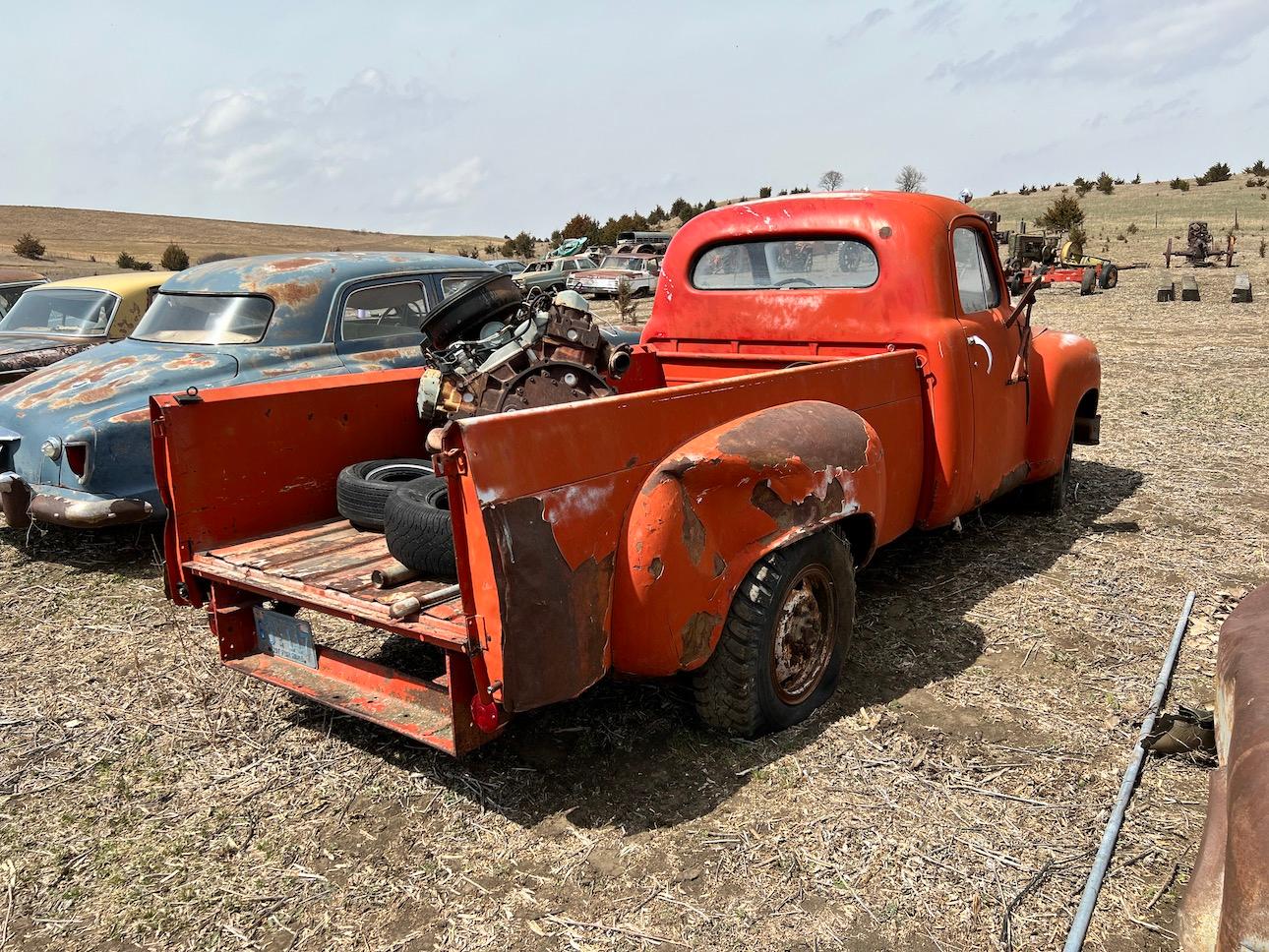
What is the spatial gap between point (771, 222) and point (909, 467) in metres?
1.51

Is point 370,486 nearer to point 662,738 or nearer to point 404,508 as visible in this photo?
point 404,508

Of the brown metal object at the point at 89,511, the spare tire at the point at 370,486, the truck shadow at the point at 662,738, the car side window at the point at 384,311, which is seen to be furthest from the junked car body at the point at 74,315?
the truck shadow at the point at 662,738

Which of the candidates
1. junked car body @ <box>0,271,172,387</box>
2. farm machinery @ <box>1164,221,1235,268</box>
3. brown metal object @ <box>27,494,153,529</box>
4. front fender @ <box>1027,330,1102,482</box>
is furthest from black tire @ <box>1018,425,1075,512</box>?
farm machinery @ <box>1164,221,1235,268</box>

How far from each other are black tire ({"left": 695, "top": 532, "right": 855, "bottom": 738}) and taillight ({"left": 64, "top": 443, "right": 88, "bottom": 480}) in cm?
383

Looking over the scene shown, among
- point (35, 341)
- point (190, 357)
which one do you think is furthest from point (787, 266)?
point (35, 341)

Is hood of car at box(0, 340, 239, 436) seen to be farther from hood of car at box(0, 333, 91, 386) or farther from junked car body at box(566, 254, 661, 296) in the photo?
junked car body at box(566, 254, 661, 296)

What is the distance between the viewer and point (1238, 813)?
1509 mm

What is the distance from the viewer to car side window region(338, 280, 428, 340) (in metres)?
6.15

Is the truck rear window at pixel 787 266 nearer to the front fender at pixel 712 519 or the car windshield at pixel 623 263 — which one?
the front fender at pixel 712 519

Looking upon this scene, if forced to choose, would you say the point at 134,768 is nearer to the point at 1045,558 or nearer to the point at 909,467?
the point at 909,467

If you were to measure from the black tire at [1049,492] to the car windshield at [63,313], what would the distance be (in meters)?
7.11

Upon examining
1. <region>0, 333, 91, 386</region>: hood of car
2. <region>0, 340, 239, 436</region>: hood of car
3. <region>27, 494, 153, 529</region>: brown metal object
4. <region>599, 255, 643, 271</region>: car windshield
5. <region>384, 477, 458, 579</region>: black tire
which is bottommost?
<region>27, 494, 153, 529</region>: brown metal object

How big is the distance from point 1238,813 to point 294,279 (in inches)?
229

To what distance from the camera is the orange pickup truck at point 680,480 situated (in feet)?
8.18
